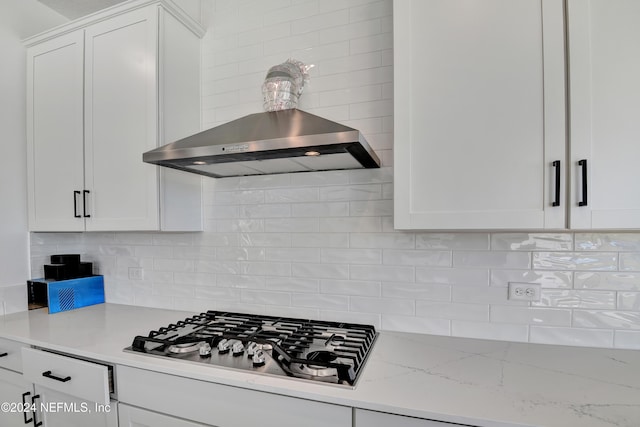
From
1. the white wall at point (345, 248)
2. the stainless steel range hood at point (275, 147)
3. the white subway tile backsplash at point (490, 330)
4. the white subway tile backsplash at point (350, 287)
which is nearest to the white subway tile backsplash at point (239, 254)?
the white wall at point (345, 248)

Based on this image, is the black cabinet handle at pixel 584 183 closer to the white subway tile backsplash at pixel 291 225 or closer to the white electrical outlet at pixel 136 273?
the white subway tile backsplash at pixel 291 225

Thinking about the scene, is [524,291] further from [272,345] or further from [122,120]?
[122,120]

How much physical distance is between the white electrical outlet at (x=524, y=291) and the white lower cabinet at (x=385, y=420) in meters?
0.75

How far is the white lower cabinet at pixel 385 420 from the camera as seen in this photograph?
89 centimetres

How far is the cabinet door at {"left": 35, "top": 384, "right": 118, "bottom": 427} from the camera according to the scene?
4.14ft

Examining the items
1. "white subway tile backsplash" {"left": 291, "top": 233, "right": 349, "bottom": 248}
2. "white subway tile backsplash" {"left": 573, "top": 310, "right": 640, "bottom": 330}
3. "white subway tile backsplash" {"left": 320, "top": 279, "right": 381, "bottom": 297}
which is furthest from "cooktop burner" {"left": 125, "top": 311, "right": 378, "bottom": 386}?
"white subway tile backsplash" {"left": 573, "top": 310, "right": 640, "bottom": 330}

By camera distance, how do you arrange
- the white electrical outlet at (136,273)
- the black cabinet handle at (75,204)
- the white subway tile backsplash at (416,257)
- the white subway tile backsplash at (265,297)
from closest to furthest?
the white subway tile backsplash at (416,257) → the white subway tile backsplash at (265,297) → the black cabinet handle at (75,204) → the white electrical outlet at (136,273)

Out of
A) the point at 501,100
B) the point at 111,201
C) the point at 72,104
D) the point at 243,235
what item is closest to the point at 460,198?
the point at 501,100

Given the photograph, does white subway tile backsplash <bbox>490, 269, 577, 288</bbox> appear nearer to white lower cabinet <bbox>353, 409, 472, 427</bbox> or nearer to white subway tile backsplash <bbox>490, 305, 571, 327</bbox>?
white subway tile backsplash <bbox>490, 305, 571, 327</bbox>

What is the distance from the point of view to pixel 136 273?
2088 millimetres

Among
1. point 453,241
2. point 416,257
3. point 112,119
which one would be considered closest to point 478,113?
point 453,241

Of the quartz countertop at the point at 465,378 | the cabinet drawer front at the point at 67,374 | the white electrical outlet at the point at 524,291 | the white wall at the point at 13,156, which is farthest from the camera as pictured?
the white wall at the point at 13,156

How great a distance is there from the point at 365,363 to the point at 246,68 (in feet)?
5.51

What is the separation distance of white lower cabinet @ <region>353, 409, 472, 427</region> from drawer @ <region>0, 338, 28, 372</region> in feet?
5.43
